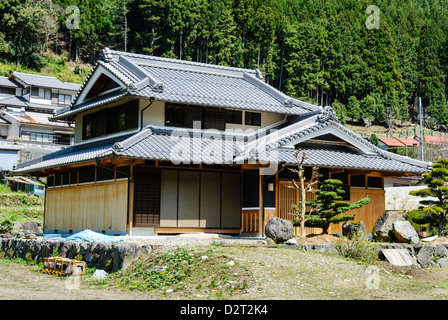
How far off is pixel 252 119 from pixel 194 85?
2899 mm

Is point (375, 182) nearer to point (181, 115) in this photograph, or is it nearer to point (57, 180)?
point (181, 115)

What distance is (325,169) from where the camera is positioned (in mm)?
21172

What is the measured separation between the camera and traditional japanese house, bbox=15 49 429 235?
1917cm

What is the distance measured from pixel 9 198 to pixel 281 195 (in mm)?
24702

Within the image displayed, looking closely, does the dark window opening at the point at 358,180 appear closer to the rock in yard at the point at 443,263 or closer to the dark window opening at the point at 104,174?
the rock in yard at the point at 443,263

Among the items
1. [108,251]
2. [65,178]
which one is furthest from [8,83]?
[108,251]

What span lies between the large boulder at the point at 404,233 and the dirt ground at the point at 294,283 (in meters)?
2.85

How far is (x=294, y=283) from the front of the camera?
10453 millimetres

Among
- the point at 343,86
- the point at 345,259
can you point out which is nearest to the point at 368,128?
the point at 343,86

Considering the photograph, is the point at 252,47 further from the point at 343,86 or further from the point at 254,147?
the point at 254,147

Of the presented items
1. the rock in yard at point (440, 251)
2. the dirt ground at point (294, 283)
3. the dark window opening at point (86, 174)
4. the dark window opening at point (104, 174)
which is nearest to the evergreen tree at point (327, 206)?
the rock in yard at point (440, 251)

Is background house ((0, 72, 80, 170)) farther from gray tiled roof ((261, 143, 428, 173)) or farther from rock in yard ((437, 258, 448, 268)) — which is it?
rock in yard ((437, 258, 448, 268))

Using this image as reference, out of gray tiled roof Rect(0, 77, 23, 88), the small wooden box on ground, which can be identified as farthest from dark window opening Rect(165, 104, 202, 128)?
gray tiled roof Rect(0, 77, 23, 88)

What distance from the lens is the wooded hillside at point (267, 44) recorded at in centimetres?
6981
